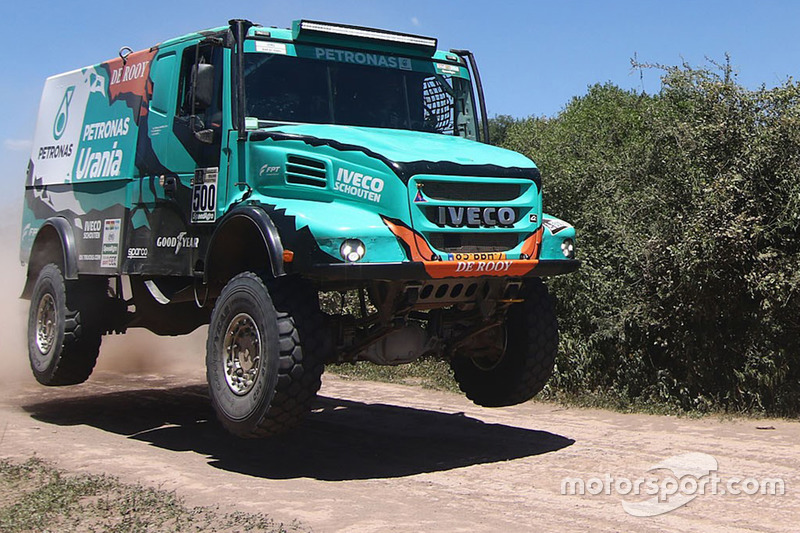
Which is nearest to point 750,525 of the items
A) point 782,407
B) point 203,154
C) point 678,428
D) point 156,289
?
point 678,428

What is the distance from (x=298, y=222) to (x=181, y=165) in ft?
6.73

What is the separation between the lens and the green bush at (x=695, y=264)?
33.6 feet

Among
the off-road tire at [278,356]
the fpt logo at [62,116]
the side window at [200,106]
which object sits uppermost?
the fpt logo at [62,116]

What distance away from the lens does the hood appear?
289 inches

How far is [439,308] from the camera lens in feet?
26.5

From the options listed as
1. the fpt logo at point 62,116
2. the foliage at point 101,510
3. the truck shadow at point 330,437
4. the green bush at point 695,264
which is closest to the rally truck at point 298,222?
the truck shadow at point 330,437

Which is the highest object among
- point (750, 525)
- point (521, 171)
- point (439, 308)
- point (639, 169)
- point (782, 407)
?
point (639, 169)

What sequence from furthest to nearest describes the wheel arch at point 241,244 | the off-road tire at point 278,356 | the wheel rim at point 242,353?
the wheel rim at point 242,353
the wheel arch at point 241,244
the off-road tire at point 278,356

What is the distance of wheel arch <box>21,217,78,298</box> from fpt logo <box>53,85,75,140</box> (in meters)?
1.06

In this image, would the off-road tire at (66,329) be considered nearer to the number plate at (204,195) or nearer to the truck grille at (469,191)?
the number plate at (204,195)

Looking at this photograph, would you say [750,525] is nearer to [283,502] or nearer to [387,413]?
[283,502]

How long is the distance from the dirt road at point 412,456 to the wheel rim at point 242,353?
727 millimetres

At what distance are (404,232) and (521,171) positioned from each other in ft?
4.02

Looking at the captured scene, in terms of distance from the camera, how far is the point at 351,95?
27.8 ft
